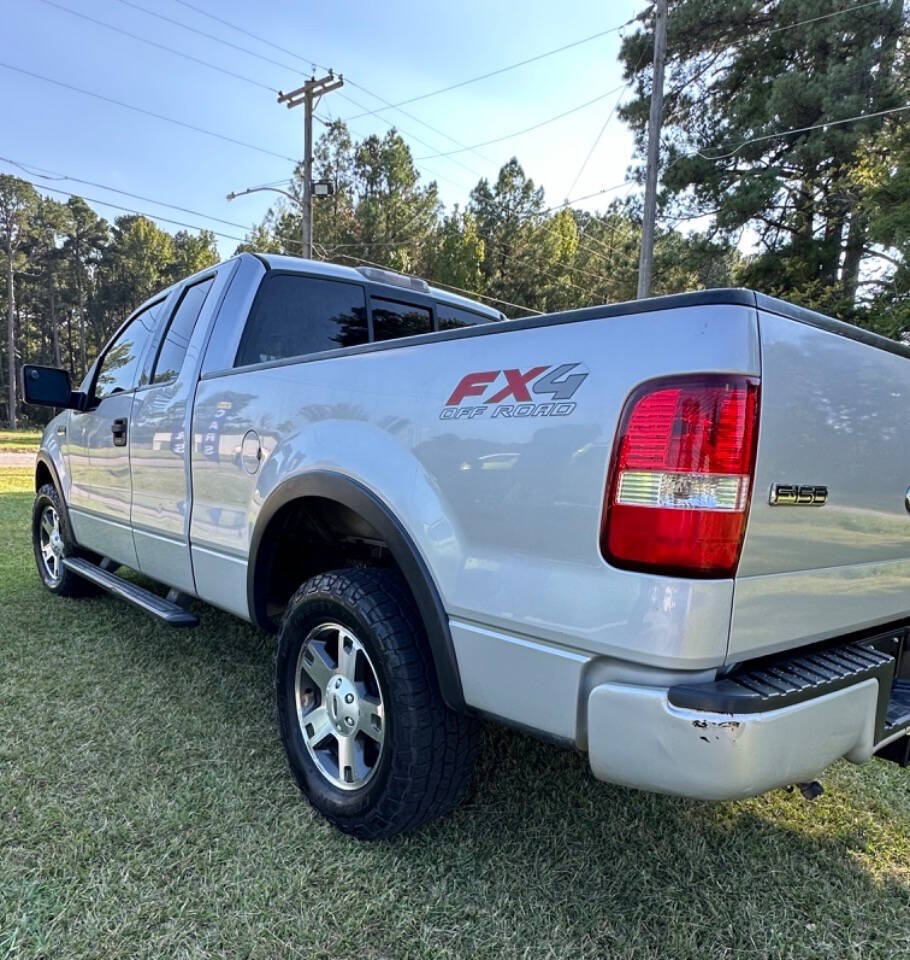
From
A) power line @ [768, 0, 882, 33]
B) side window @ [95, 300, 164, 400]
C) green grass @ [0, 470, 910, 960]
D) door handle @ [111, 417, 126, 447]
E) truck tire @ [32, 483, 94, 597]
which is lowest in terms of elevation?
green grass @ [0, 470, 910, 960]

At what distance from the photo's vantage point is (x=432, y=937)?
1.74 meters

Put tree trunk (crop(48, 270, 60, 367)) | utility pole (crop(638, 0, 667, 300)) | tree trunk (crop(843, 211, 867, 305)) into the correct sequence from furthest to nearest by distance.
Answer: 1. tree trunk (crop(48, 270, 60, 367))
2. tree trunk (crop(843, 211, 867, 305))
3. utility pole (crop(638, 0, 667, 300))

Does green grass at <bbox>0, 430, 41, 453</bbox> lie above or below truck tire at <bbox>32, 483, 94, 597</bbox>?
below

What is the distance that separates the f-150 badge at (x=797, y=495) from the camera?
1.43 m

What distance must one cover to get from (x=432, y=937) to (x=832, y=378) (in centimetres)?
175

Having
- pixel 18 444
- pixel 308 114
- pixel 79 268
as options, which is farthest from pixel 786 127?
pixel 79 268

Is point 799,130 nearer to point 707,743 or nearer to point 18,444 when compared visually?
point 707,743

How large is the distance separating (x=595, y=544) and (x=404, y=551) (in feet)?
2.07

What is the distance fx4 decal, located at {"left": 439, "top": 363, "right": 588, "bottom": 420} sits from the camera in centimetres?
153

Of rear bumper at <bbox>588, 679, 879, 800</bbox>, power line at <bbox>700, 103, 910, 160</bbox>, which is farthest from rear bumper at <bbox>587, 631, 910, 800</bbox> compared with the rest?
power line at <bbox>700, 103, 910, 160</bbox>

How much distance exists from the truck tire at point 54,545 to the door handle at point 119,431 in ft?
3.86

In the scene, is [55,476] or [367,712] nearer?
[367,712]

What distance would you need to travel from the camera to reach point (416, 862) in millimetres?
2037

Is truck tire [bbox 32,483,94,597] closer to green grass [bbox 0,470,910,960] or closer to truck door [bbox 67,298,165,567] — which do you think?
truck door [bbox 67,298,165,567]
